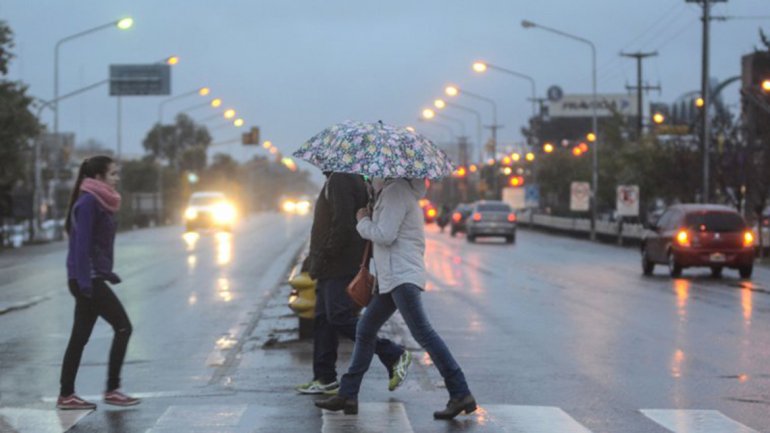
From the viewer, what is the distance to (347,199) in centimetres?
930

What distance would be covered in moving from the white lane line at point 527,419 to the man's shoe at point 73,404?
2.72 m

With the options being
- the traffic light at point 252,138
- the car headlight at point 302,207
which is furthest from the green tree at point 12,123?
the car headlight at point 302,207

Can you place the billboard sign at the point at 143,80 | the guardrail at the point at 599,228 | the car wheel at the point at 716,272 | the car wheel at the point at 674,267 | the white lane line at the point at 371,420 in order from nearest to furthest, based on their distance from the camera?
the white lane line at the point at 371,420, the car wheel at the point at 674,267, the car wheel at the point at 716,272, the guardrail at the point at 599,228, the billboard sign at the point at 143,80

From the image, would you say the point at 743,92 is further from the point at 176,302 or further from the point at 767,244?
the point at 176,302

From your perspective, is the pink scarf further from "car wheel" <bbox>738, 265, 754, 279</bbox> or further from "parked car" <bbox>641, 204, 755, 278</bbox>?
"car wheel" <bbox>738, 265, 754, 279</bbox>

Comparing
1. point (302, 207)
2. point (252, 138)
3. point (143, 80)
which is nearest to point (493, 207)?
point (143, 80)

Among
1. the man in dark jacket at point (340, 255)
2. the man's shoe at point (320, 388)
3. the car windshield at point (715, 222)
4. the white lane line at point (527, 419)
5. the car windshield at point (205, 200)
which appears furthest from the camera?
the car windshield at point (205, 200)

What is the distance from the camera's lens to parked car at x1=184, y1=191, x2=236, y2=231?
62406 mm

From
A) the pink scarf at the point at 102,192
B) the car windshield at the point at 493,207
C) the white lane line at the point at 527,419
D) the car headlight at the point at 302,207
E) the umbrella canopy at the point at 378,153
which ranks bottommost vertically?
the car headlight at the point at 302,207

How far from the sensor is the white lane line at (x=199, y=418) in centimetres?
838

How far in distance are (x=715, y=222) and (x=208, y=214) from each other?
39063mm

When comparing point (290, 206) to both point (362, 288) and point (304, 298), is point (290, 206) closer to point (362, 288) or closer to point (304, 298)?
point (304, 298)

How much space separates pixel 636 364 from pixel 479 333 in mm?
3094

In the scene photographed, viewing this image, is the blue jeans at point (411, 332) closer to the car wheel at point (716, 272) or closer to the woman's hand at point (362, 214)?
the woman's hand at point (362, 214)
